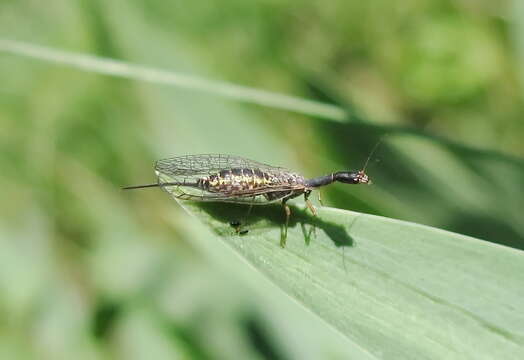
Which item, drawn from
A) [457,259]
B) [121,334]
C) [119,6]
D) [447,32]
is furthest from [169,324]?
[447,32]

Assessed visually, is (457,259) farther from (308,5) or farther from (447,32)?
(308,5)

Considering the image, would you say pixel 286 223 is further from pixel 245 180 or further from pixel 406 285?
pixel 406 285

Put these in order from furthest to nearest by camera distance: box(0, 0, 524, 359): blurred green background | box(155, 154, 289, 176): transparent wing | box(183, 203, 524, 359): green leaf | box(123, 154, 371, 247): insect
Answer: box(0, 0, 524, 359): blurred green background < box(155, 154, 289, 176): transparent wing < box(123, 154, 371, 247): insect < box(183, 203, 524, 359): green leaf

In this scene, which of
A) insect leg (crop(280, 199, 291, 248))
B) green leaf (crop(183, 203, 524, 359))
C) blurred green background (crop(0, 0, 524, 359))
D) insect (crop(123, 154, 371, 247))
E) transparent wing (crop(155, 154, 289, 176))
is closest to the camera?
green leaf (crop(183, 203, 524, 359))

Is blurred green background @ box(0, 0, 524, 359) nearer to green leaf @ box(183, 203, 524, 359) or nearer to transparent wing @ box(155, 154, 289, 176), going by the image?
transparent wing @ box(155, 154, 289, 176)

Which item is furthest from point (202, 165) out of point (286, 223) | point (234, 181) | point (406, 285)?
point (406, 285)

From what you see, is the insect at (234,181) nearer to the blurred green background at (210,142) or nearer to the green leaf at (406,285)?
the blurred green background at (210,142)

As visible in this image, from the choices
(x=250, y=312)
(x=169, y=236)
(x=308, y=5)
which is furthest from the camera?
(x=308, y=5)

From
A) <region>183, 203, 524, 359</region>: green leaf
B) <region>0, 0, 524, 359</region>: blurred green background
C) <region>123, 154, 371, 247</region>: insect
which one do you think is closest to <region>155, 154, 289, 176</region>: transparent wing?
<region>123, 154, 371, 247</region>: insect
